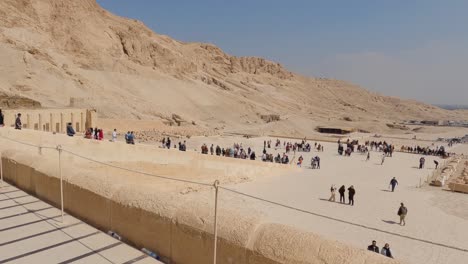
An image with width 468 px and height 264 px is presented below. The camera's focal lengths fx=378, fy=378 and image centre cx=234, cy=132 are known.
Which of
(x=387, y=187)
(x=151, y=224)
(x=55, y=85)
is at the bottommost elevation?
(x=387, y=187)

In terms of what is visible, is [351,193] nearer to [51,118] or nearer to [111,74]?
[51,118]

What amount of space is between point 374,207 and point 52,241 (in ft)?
41.4

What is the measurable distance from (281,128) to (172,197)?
164 ft

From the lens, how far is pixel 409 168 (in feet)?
83.4

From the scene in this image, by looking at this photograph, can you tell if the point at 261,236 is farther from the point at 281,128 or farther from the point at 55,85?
the point at 281,128

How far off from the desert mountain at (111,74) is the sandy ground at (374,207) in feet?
78.7

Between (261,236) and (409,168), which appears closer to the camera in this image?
(261,236)

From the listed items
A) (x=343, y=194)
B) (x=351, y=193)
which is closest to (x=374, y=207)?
(x=351, y=193)

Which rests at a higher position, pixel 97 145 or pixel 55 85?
pixel 55 85

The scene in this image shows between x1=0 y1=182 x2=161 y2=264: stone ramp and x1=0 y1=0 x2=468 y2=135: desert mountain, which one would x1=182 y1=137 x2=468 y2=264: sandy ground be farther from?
x1=0 y1=0 x2=468 y2=135: desert mountain

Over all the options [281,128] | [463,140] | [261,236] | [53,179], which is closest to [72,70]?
[281,128]

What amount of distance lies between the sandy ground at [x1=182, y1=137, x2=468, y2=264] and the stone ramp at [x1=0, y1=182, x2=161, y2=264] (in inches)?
239

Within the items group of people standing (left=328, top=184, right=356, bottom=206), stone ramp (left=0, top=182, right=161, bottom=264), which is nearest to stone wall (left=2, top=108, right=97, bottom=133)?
stone ramp (left=0, top=182, right=161, bottom=264)

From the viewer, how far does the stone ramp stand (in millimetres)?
4477
